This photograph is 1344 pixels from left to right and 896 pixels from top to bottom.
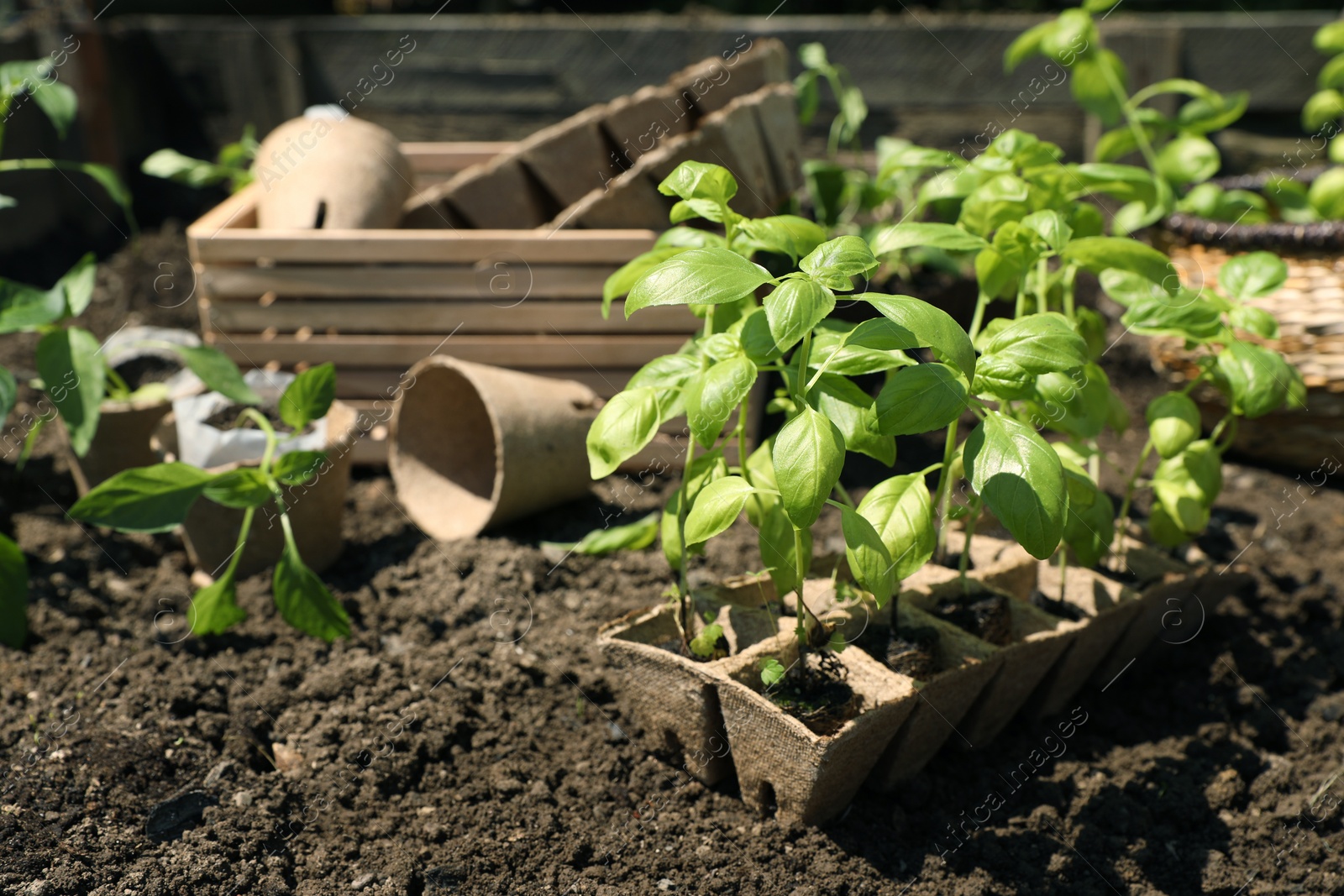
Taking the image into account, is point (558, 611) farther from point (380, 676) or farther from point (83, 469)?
point (83, 469)

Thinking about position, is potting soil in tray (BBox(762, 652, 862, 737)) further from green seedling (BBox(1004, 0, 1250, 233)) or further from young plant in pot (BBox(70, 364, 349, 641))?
green seedling (BBox(1004, 0, 1250, 233))

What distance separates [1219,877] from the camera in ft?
4.80

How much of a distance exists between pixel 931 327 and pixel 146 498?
1.26m

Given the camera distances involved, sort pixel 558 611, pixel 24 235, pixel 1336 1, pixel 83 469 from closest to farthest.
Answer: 1. pixel 558 611
2. pixel 83 469
3. pixel 24 235
4. pixel 1336 1

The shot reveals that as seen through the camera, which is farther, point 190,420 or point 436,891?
point 190,420

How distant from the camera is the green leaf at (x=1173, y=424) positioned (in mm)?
1605

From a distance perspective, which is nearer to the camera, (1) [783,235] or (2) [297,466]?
(1) [783,235]

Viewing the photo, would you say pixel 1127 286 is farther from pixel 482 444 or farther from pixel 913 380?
pixel 482 444

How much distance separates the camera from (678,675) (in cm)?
146

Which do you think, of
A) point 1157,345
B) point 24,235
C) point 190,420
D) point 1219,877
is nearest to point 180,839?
point 190,420

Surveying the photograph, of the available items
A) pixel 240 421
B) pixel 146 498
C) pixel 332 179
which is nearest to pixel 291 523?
pixel 240 421

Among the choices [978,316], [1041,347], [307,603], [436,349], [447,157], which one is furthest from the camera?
[447,157]

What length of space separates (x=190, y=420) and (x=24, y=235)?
185 cm

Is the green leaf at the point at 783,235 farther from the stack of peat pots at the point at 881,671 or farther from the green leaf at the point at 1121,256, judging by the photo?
the stack of peat pots at the point at 881,671
